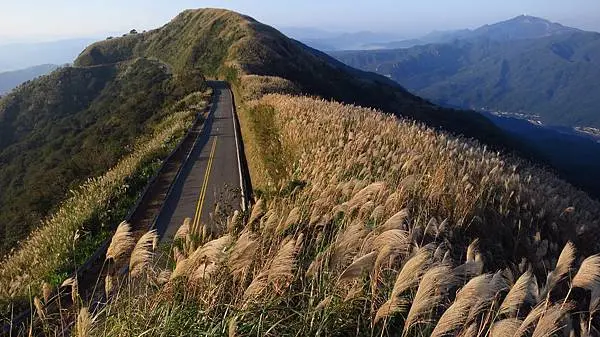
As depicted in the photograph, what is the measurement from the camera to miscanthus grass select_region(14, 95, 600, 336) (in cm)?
327

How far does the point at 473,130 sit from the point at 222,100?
44998 millimetres

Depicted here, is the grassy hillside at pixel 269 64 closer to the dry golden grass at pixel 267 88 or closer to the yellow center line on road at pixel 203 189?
the dry golden grass at pixel 267 88

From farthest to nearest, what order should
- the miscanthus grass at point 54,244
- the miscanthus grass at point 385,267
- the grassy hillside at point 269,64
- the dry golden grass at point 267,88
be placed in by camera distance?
the grassy hillside at point 269,64 → the dry golden grass at point 267,88 → the miscanthus grass at point 54,244 → the miscanthus grass at point 385,267

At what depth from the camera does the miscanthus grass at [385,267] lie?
3271 mm

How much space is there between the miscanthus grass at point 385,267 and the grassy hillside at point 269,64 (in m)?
46.8

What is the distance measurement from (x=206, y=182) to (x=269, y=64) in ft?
160

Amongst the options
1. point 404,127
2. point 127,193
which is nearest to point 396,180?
point 404,127

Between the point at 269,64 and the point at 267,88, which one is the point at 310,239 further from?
the point at 269,64

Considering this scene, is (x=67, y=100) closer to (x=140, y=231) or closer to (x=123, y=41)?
(x=123, y=41)

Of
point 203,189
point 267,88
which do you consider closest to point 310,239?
point 203,189

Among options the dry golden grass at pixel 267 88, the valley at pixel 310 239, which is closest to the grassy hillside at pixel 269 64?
the dry golden grass at pixel 267 88

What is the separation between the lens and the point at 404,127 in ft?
37.1

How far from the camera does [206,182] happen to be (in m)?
20.3

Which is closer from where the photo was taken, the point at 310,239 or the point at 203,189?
the point at 310,239
